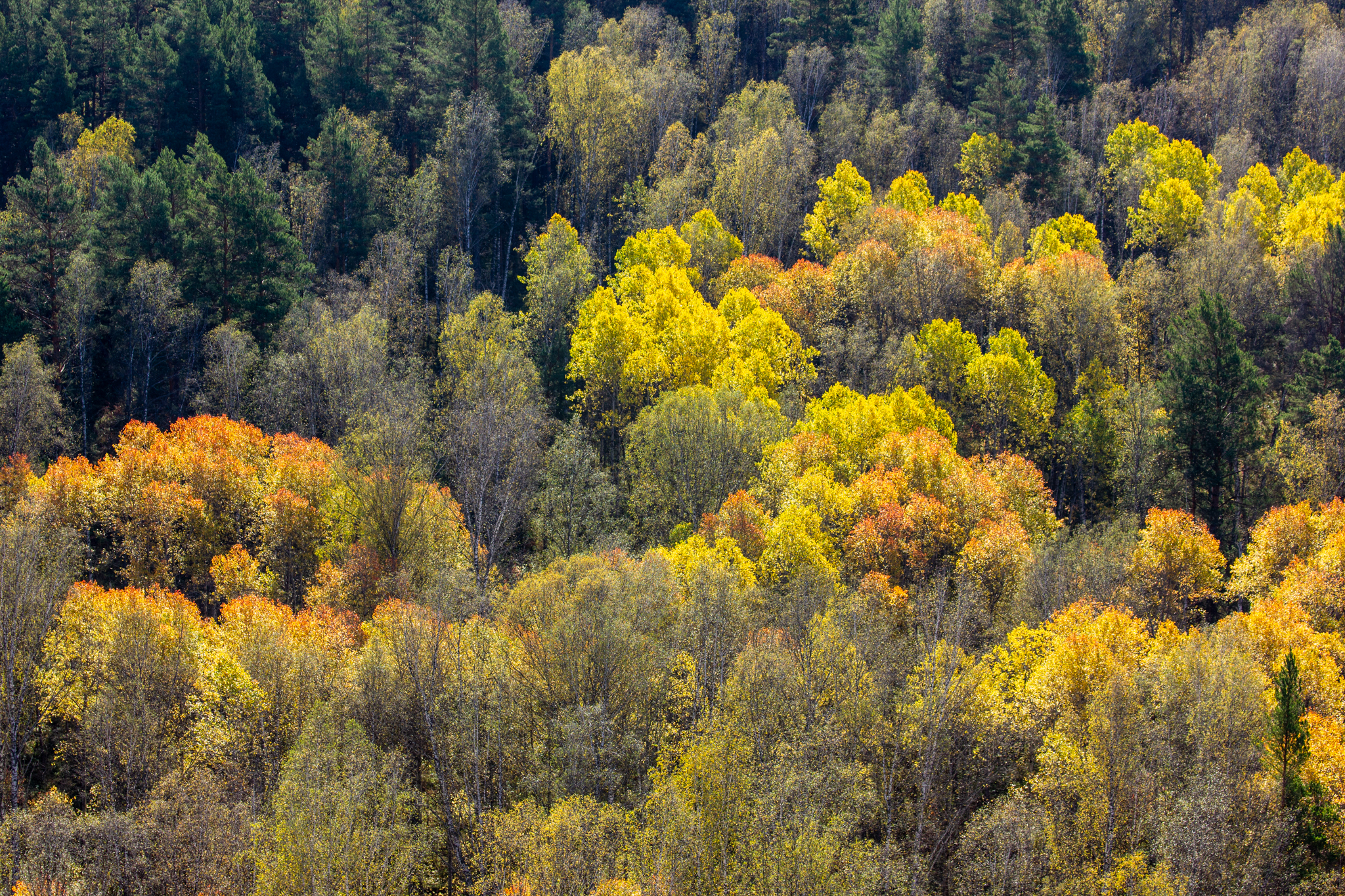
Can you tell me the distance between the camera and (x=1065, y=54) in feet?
324

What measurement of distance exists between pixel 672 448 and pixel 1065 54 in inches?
2588

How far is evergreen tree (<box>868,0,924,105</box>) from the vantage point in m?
98.6

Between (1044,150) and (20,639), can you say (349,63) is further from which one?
(20,639)

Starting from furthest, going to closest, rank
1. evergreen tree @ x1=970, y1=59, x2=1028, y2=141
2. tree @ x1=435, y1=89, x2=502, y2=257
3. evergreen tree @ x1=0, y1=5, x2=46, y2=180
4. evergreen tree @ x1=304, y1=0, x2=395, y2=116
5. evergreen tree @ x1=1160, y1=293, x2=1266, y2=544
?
1. evergreen tree @ x1=970, y1=59, x2=1028, y2=141
2. evergreen tree @ x1=304, y1=0, x2=395, y2=116
3. tree @ x1=435, y1=89, x2=502, y2=257
4. evergreen tree @ x1=0, y1=5, x2=46, y2=180
5. evergreen tree @ x1=1160, y1=293, x2=1266, y2=544

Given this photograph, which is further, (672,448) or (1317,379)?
(672,448)

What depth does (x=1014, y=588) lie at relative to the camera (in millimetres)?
49562

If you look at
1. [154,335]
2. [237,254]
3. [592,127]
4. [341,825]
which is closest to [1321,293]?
[592,127]

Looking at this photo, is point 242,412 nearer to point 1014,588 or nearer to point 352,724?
point 352,724

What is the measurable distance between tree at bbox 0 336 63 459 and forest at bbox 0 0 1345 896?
243mm

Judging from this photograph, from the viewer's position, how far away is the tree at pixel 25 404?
57.2m

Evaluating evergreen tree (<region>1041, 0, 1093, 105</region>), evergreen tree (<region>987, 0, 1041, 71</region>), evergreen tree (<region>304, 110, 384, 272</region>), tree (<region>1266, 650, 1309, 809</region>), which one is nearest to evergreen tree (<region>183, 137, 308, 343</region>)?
evergreen tree (<region>304, 110, 384, 272</region>)

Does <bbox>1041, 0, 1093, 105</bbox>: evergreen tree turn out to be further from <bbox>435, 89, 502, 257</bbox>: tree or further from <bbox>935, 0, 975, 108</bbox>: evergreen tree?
<bbox>435, 89, 502, 257</bbox>: tree

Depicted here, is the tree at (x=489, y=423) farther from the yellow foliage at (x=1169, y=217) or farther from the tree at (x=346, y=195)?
the yellow foliage at (x=1169, y=217)

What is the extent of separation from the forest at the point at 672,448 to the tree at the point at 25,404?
0.24m
